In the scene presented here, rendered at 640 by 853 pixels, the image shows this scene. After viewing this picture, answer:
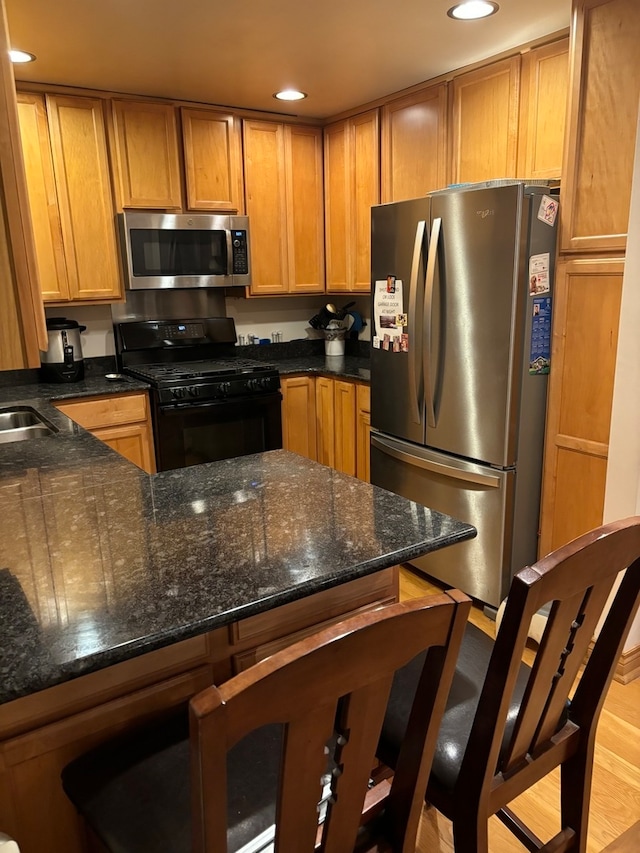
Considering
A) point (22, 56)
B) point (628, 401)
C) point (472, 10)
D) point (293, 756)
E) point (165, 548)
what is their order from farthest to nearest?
point (22, 56)
point (472, 10)
point (628, 401)
point (165, 548)
point (293, 756)

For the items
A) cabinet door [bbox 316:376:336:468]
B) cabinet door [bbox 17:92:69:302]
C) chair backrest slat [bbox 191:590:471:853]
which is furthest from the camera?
cabinet door [bbox 316:376:336:468]

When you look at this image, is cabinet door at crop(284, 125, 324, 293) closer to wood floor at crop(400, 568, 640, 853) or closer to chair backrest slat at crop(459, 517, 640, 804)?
wood floor at crop(400, 568, 640, 853)

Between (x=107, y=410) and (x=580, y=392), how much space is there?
7.39 feet

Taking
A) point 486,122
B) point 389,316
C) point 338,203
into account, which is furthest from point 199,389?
point 486,122

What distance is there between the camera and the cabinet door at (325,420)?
3.77 m

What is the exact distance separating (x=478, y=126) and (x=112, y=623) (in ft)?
9.09

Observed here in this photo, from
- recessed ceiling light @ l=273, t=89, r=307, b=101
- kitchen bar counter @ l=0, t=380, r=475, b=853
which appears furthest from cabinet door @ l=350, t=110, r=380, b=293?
kitchen bar counter @ l=0, t=380, r=475, b=853

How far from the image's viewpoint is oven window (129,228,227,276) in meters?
3.40

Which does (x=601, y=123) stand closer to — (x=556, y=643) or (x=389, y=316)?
(x=389, y=316)

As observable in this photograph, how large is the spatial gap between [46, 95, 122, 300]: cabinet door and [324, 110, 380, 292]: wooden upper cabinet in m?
1.35

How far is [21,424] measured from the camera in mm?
2781

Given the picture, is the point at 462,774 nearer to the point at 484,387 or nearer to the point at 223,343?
the point at 484,387

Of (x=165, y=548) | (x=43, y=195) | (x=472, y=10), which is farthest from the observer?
(x=43, y=195)

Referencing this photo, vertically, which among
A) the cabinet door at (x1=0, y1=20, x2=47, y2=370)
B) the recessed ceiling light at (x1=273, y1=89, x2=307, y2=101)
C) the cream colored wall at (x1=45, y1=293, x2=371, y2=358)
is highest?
the recessed ceiling light at (x1=273, y1=89, x2=307, y2=101)
